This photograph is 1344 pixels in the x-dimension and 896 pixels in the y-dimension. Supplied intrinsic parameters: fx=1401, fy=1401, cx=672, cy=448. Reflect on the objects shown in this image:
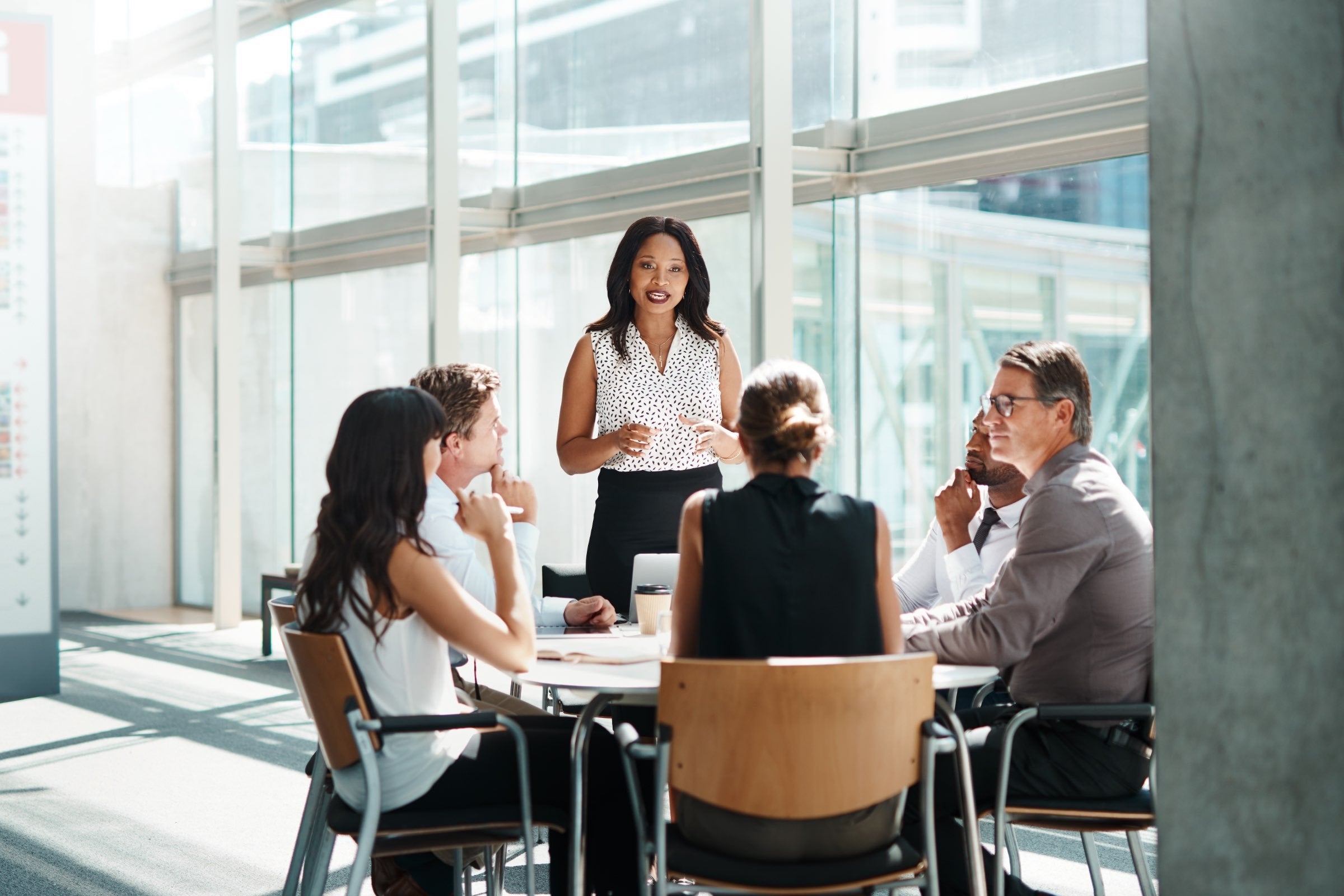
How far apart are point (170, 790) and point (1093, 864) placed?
10.2ft

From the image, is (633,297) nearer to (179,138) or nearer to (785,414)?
(785,414)

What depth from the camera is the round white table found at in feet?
7.76

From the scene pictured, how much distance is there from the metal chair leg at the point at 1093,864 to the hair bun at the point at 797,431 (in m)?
1.27

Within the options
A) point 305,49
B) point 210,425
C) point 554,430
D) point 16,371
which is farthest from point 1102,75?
point 210,425

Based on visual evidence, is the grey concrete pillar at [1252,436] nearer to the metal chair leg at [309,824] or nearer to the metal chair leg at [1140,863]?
the metal chair leg at [1140,863]

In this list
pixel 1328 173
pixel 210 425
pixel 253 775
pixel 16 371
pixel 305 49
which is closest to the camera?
pixel 1328 173

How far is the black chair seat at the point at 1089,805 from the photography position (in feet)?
8.21

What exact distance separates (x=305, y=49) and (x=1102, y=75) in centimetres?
591

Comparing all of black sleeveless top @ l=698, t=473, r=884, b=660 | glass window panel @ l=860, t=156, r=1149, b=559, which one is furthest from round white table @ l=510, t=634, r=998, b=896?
glass window panel @ l=860, t=156, r=1149, b=559

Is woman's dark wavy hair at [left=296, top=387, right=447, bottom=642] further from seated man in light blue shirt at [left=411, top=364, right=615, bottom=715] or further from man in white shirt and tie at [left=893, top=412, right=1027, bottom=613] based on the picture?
man in white shirt and tie at [left=893, top=412, right=1027, bottom=613]

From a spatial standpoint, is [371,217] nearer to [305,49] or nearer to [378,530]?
[305,49]

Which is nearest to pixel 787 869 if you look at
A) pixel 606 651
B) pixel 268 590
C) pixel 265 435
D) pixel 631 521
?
pixel 606 651

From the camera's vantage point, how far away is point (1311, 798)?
168 centimetres

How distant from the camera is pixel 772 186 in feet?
19.0
